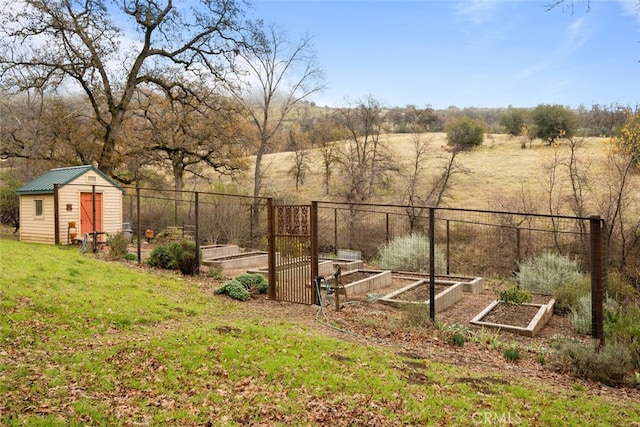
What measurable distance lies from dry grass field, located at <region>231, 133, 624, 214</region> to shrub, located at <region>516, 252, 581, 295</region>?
8.03 metres

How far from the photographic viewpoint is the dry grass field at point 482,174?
88.7 ft

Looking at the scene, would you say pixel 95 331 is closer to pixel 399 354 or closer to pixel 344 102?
pixel 399 354

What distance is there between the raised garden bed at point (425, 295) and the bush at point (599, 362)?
312 cm

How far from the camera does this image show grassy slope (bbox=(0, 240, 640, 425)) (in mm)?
4094

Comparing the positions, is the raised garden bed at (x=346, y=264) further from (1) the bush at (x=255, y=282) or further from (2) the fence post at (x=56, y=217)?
(2) the fence post at (x=56, y=217)

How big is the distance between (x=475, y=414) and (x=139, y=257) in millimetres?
10813

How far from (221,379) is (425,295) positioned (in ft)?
21.7

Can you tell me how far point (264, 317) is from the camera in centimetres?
814

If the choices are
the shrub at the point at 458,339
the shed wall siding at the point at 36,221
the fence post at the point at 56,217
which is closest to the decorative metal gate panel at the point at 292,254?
the shrub at the point at 458,339

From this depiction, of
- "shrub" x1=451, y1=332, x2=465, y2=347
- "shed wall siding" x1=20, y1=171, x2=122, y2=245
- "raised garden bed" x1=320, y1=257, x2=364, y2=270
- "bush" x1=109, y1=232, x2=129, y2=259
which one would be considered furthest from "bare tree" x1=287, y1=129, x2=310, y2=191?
"shrub" x1=451, y1=332, x2=465, y2=347

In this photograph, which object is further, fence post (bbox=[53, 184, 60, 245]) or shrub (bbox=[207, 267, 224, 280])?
fence post (bbox=[53, 184, 60, 245])

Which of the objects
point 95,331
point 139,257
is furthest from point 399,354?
point 139,257

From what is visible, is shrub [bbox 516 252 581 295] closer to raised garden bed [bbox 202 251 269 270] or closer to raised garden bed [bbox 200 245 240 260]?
raised garden bed [bbox 202 251 269 270]

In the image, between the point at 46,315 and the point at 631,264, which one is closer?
the point at 46,315
